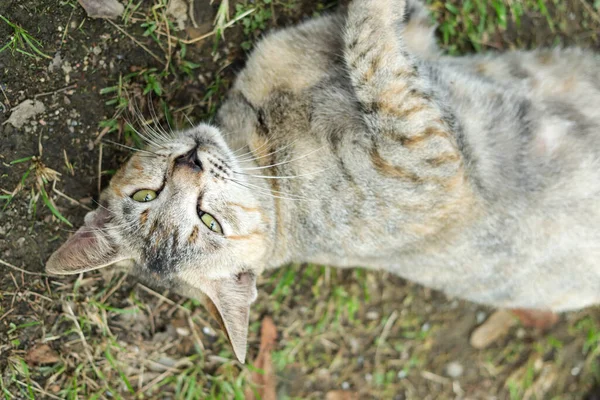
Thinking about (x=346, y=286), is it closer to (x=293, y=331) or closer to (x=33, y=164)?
(x=293, y=331)

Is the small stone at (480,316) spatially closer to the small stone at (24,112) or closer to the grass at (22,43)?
the small stone at (24,112)

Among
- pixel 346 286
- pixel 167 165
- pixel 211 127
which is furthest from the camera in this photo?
Result: pixel 346 286

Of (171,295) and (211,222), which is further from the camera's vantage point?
(171,295)

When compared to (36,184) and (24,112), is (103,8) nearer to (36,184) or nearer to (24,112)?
(24,112)

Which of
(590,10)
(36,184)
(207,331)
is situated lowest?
(207,331)

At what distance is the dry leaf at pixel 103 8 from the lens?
3.86 meters

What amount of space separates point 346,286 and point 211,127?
2.28m

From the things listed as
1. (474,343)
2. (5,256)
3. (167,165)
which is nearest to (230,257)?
(167,165)

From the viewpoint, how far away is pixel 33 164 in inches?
157

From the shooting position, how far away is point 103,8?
391 centimetres

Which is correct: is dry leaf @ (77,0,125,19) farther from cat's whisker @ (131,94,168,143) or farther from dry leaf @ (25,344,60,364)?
dry leaf @ (25,344,60,364)

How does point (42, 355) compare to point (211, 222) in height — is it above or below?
below

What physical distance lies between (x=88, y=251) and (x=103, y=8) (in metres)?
1.75

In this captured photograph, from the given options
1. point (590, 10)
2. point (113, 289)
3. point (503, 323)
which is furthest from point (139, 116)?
point (590, 10)
